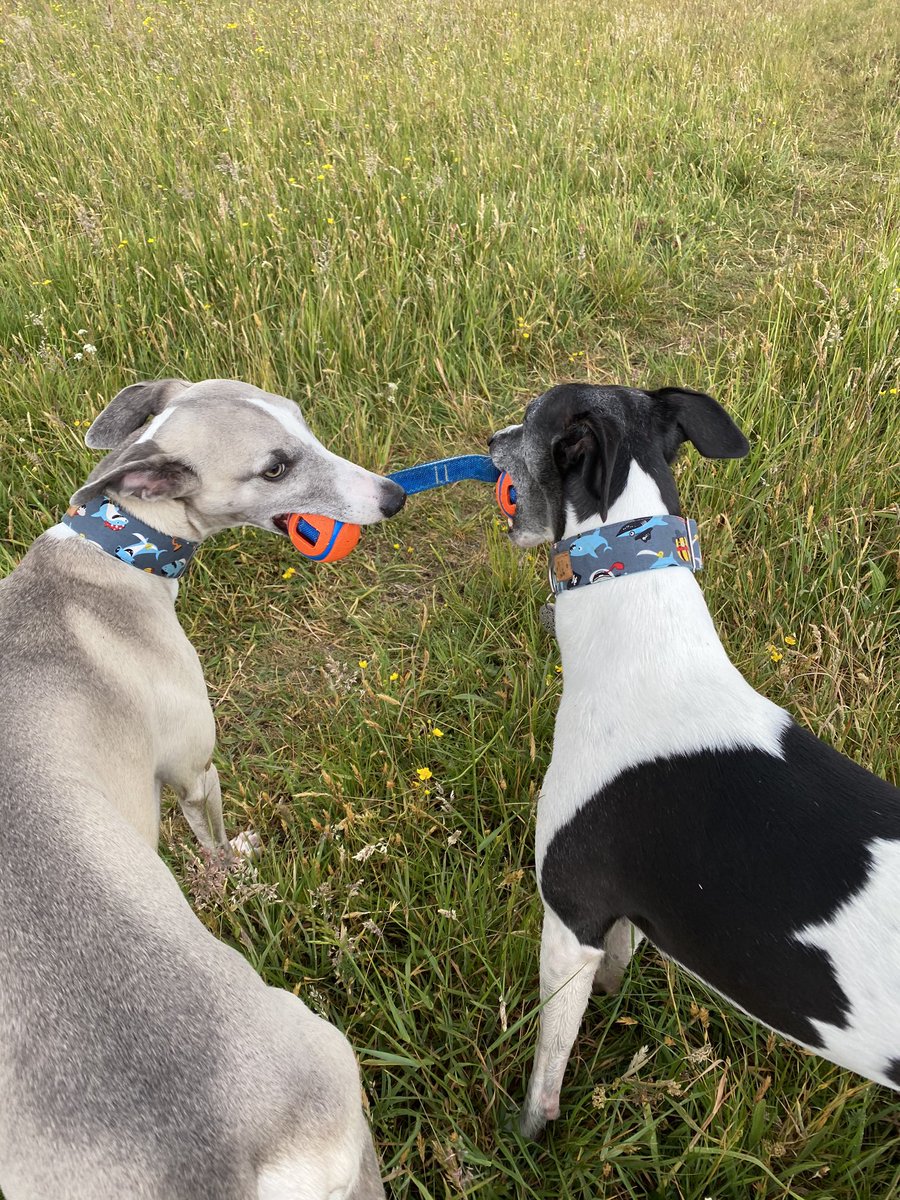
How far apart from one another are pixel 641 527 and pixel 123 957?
1599 millimetres

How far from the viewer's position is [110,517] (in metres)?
2.50

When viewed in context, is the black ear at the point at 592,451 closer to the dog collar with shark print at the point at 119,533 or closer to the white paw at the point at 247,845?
the dog collar with shark print at the point at 119,533

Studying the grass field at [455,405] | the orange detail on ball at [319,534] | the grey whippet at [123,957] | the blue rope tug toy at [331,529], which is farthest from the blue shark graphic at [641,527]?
the grey whippet at [123,957]

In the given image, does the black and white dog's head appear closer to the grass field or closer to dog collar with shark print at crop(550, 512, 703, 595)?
dog collar with shark print at crop(550, 512, 703, 595)

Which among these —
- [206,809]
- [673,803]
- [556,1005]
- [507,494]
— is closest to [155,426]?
[507,494]

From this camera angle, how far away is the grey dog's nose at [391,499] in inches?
115

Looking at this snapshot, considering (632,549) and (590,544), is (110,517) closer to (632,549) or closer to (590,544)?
(590,544)

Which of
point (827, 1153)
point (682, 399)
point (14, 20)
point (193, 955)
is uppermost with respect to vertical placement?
point (14, 20)

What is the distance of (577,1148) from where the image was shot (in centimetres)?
212

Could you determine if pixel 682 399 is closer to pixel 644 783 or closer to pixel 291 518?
pixel 644 783

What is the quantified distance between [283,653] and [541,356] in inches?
102

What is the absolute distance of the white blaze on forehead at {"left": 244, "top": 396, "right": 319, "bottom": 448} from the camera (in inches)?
111

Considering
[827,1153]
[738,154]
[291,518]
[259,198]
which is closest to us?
[827,1153]

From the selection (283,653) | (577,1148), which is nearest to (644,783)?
(577,1148)
